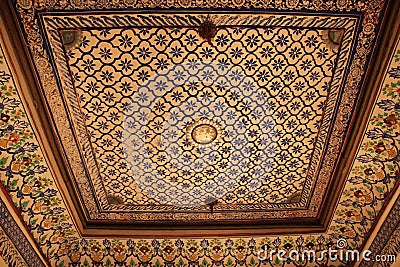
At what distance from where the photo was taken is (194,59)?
2.72m

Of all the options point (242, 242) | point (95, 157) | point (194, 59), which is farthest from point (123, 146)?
point (242, 242)

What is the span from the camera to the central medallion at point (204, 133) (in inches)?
120

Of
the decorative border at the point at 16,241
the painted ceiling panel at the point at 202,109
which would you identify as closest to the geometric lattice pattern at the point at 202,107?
the painted ceiling panel at the point at 202,109

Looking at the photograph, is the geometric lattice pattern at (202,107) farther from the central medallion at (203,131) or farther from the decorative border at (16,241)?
the decorative border at (16,241)

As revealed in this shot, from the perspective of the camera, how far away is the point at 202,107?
2953mm

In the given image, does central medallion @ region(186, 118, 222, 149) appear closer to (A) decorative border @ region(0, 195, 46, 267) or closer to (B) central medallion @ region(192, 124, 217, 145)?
(B) central medallion @ region(192, 124, 217, 145)

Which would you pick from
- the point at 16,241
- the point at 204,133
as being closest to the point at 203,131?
the point at 204,133

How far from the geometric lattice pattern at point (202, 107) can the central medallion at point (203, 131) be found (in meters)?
0.03

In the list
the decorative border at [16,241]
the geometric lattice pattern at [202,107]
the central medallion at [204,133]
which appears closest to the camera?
the geometric lattice pattern at [202,107]

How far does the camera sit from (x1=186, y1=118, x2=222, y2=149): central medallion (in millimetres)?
3035

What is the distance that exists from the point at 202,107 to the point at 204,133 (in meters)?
0.21

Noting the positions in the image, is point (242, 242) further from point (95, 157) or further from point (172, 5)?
point (172, 5)

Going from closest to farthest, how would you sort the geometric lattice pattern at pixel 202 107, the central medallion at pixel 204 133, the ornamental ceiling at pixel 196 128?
the ornamental ceiling at pixel 196 128 → the geometric lattice pattern at pixel 202 107 → the central medallion at pixel 204 133

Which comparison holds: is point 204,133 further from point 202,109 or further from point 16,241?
point 16,241
